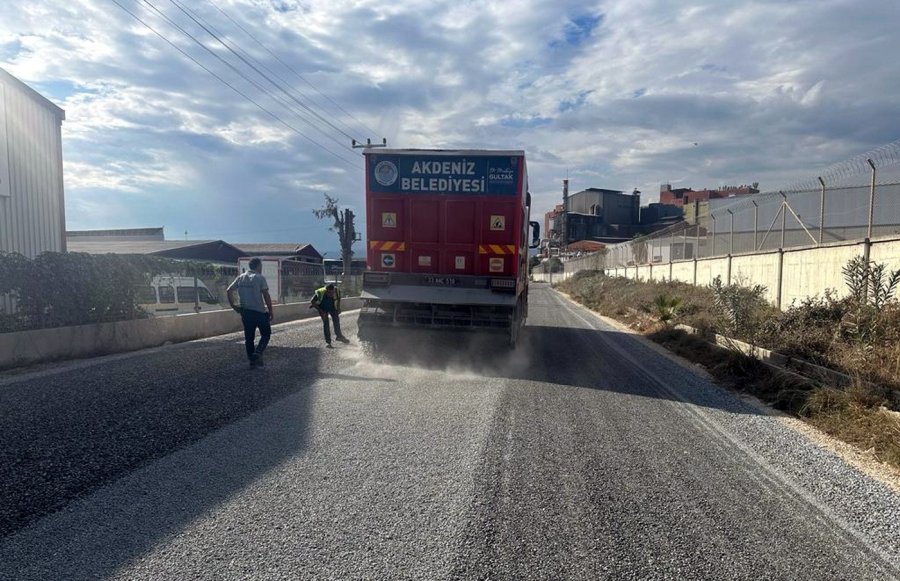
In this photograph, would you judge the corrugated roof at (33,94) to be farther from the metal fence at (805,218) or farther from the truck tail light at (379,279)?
the metal fence at (805,218)

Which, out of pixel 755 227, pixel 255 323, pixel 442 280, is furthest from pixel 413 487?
pixel 755 227

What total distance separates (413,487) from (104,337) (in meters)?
8.76

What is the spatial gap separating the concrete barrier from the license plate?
19.6 ft

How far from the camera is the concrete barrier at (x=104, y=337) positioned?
8992 mm

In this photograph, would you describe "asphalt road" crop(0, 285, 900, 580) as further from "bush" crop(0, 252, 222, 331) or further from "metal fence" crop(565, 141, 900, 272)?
"metal fence" crop(565, 141, 900, 272)

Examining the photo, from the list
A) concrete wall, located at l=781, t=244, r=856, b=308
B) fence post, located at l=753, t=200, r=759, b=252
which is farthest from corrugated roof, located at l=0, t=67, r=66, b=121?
fence post, located at l=753, t=200, r=759, b=252

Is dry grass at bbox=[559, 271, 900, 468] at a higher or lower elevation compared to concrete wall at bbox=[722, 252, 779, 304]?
lower

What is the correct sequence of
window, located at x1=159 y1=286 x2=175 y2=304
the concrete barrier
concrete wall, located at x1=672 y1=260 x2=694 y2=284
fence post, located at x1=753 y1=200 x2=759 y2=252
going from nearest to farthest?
the concrete barrier, window, located at x1=159 y1=286 x2=175 y2=304, fence post, located at x1=753 y1=200 x2=759 y2=252, concrete wall, located at x1=672 y1=260 x2=694 y2=284

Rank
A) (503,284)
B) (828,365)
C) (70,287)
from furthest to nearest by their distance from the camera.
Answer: (70,287)
(503,284)
(828,365)

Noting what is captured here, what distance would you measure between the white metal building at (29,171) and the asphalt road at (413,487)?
755cm

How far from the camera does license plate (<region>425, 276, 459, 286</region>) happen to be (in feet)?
33.2

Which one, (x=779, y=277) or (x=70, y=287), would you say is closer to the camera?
(x=70, y=287)

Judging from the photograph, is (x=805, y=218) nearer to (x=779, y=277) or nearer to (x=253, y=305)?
(x=779, y=277)

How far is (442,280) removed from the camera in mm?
10172
